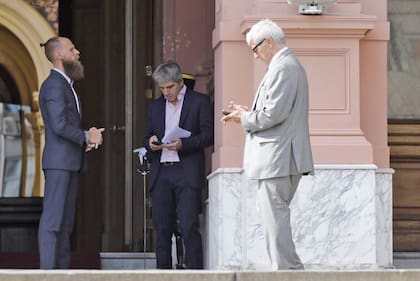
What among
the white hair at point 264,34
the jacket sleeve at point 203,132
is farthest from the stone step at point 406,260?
the white hair at point 264,34

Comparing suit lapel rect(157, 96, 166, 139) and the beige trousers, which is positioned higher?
suit lapel rect(157, 96, 166, 139)

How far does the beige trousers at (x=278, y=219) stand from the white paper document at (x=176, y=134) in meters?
2.28

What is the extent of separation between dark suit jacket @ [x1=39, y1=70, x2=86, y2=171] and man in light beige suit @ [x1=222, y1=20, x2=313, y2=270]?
5.88 ft

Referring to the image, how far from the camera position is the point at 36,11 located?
1602cm

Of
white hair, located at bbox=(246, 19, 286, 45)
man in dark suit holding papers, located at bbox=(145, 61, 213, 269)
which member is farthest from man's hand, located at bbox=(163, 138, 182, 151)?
white hair, located at bbox=(246, 19, 286, 45)

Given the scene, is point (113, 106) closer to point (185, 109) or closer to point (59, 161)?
point (185, 109)

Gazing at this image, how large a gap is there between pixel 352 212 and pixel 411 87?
2.18 metres

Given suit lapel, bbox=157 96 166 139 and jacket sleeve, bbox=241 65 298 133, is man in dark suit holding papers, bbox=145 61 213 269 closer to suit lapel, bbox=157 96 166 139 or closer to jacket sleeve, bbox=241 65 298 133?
suit lapel, bbox=157 96 166 139

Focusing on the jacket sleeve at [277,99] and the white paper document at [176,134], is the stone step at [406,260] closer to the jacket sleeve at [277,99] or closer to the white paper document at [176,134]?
the white paper document at [176,134]

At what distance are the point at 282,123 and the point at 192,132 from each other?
2.42 meters

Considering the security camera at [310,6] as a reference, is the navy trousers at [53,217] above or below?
below

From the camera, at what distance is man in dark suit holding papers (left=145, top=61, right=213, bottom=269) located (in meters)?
13.0

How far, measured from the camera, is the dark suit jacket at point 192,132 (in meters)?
12.9

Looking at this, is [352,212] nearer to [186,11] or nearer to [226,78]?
[226,78]
